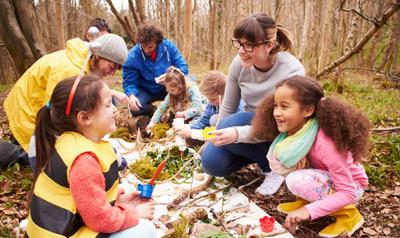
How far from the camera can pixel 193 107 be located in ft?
13.8

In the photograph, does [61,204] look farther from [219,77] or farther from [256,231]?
[219,77]

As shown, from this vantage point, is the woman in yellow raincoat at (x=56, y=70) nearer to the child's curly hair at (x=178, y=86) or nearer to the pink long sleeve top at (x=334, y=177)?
the child's curly hair at (x=178, y=86)

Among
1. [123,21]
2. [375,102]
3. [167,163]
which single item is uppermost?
[123,21]

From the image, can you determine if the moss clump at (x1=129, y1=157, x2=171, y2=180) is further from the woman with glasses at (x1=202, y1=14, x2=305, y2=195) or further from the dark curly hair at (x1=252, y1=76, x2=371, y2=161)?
the dark curly hair at (x1=252, y1=76, x2=371, y2=161)

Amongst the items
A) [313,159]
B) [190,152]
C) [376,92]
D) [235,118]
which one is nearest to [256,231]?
[313,159]

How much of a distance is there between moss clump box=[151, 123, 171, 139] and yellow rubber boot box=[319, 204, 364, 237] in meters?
2.27

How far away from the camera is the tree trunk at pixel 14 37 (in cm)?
459

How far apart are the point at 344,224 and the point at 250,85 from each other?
1.08m

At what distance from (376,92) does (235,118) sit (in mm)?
5457

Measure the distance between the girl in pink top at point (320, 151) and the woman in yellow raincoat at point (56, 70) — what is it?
127 centimetres

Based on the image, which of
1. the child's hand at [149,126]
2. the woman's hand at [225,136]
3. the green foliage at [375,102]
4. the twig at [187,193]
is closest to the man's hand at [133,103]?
the child's hand at [149,126]

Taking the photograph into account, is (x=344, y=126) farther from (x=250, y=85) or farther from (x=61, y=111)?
(x=61, y=111)

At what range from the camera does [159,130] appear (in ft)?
13.0

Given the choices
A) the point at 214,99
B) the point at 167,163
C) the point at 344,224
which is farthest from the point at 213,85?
the point at 344,224
